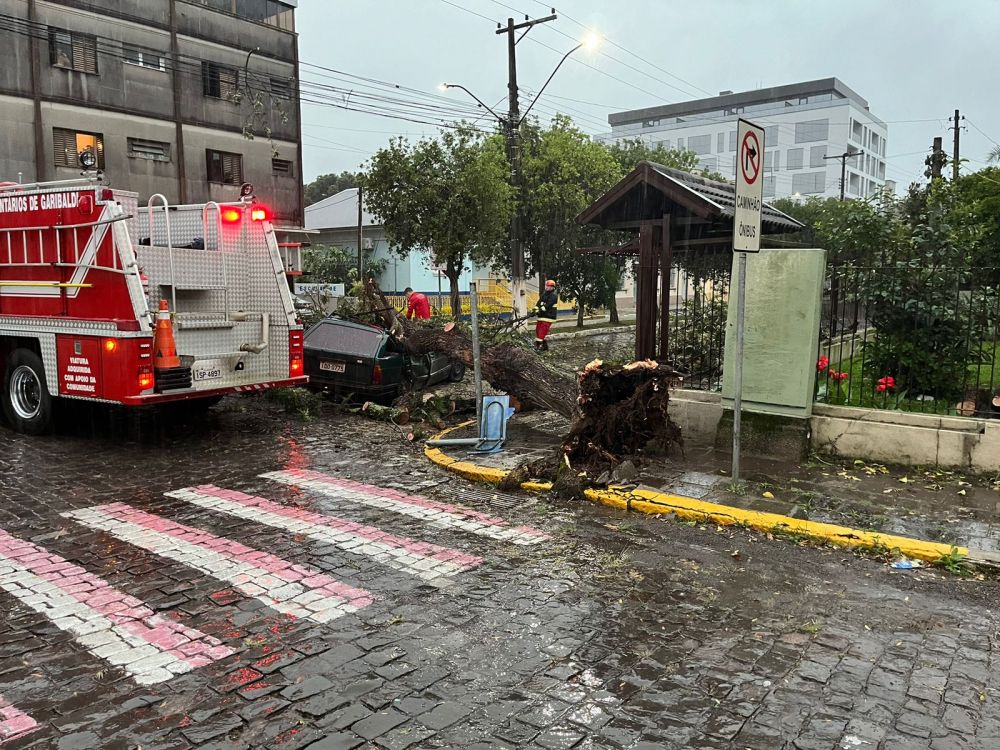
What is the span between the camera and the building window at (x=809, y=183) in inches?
3575

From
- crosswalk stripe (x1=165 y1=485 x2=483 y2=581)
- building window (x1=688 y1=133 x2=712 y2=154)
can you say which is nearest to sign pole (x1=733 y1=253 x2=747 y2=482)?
crosswalk stripe (x1=165 y1=485 x2=483 y2=581)

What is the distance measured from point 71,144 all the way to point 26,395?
61.8ft

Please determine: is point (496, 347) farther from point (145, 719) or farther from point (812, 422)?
point (145, 719)

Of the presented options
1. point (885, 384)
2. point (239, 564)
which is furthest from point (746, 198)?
point (239, 564)

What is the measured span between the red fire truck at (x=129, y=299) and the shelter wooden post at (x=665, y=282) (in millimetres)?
4620

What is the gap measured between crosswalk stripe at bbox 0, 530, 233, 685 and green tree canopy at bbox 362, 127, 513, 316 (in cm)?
1784

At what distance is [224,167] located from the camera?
98.0ft

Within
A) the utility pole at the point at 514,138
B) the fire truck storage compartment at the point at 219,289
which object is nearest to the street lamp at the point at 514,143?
the utility pole at the point at 514,138

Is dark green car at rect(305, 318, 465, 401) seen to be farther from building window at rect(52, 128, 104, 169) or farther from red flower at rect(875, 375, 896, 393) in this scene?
building window at rect(52, 128, 104, 169)

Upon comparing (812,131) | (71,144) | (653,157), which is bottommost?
(71,144)

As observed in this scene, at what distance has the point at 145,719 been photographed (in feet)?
11.4

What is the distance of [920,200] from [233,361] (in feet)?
31.0

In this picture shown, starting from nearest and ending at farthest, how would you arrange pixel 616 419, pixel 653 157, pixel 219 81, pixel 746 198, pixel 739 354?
pixel 746 198, pixel 739 354, pixel 616 419, pixel 219 81, pixel 653 157

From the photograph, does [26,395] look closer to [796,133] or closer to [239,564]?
[239,564]
